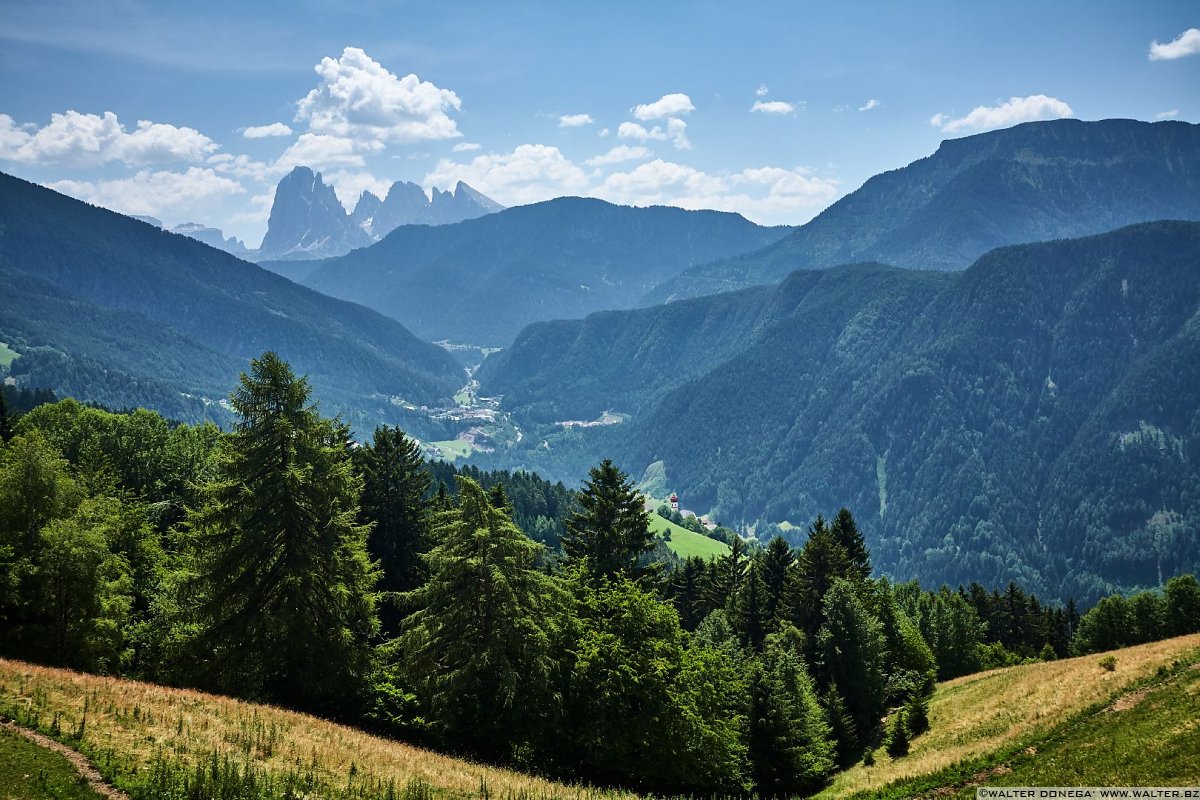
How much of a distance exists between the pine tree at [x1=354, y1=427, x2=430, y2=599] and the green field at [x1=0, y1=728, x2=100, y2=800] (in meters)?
30.0

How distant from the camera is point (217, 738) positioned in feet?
69.6

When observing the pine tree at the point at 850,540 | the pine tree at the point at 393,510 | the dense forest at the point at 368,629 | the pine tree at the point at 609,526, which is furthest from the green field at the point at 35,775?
the pine tree at the point at 850,540

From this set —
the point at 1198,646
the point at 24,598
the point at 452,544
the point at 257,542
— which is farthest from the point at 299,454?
the point at 1198,646

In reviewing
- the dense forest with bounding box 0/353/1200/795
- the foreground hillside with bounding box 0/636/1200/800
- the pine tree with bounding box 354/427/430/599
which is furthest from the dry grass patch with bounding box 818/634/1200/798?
the pine tree with bounding box 354/427/430/599

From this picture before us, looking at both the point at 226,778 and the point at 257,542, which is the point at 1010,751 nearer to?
the point at 226,778

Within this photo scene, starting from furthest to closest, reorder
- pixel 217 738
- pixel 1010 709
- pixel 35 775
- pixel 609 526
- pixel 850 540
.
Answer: pixel 850 540 → pixel 609 526 → pixel 1010 709 → pixel 217 738 → pixel 35 775

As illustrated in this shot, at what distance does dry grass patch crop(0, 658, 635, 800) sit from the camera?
19672 millimetres

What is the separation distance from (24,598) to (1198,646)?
53468 mm

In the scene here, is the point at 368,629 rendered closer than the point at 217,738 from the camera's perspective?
No

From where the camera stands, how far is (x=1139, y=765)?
72.0 feet

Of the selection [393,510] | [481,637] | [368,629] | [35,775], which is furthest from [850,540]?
[35,775]

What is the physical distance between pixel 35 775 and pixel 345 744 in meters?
8.91

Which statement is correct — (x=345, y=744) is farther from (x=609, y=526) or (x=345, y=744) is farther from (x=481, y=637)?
(x=609, y=526)

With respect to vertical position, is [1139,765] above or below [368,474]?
below
